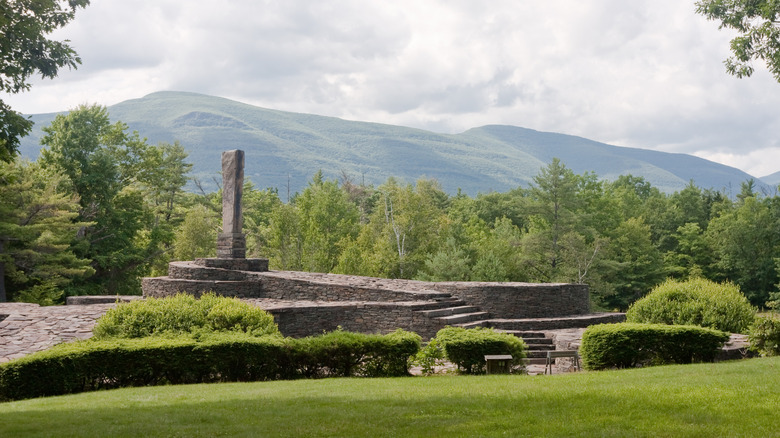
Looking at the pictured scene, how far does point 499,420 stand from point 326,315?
1071 cm

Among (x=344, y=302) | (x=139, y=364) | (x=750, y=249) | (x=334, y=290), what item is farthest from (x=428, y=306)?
(x=750, y=249)

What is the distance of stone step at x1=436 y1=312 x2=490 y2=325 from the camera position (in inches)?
705

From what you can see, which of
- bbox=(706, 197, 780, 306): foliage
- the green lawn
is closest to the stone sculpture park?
the green lawn

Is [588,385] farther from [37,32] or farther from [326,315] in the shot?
[37,32]

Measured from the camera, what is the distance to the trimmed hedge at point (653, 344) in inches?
501

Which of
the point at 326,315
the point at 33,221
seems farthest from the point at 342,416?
the point at 33,221

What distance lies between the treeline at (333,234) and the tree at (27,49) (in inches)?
301

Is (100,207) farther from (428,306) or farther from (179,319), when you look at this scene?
(179,319)

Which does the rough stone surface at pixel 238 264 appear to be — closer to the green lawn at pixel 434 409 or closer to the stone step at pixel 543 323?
the stone step at pixel 543 323

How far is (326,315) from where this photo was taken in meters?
17.4

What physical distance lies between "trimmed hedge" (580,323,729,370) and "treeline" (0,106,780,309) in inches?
788

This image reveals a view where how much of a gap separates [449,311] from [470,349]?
20.4ft

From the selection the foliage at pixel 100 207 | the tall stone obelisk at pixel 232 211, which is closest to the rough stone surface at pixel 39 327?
the tall stone obelisk at pixel 232 211

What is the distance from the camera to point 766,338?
13359mm
